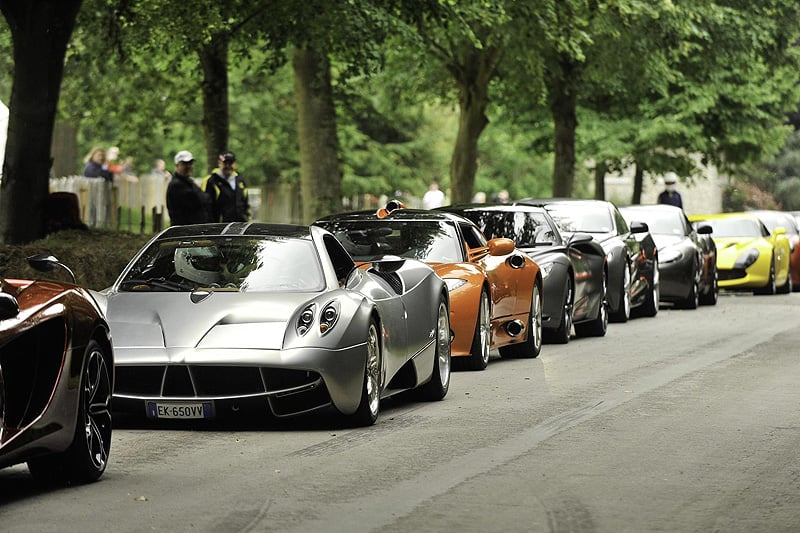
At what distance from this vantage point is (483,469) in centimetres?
886

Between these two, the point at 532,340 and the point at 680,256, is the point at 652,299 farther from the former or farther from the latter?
the point at 532,340

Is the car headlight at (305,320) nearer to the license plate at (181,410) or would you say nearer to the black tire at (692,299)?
the license plate at (181,410)

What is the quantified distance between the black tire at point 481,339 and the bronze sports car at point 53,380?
658 cm

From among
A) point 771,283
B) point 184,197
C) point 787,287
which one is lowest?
point 787,287

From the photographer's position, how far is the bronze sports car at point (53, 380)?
24.2 feet

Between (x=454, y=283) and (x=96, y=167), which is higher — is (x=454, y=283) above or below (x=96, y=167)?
below

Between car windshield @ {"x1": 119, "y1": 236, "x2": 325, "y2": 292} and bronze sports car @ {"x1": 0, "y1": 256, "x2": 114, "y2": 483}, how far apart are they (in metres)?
2.45

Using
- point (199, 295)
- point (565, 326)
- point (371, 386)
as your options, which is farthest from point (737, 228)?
point (199, 295)

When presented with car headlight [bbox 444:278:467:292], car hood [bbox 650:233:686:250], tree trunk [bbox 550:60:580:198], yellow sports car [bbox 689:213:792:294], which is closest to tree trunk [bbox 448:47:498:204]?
tree trunk [bbox 550:60:580:198]

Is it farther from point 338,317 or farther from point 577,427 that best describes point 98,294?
point 577,427

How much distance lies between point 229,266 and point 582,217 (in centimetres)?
1177

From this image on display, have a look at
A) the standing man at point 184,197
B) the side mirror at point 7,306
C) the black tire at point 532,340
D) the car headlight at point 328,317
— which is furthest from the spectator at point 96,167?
the side mirror at point 7,306

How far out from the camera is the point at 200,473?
28.6 ft

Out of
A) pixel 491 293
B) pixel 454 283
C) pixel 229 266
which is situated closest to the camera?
pixel 229 266
